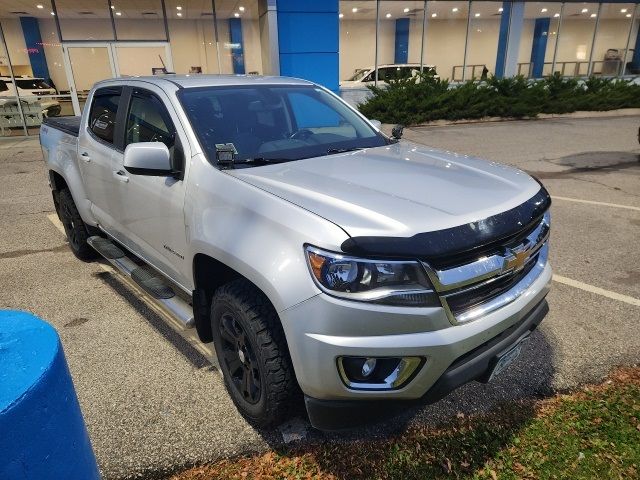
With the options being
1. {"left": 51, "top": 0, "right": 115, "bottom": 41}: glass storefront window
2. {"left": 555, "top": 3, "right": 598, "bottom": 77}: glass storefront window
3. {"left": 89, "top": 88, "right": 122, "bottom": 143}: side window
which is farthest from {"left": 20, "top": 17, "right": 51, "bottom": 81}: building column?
{"left": 555, "top": 3, "right": 598, "bottom": 77}: glass storefront window

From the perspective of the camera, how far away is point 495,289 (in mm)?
2109

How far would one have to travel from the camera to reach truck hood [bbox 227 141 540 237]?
76.7 inches

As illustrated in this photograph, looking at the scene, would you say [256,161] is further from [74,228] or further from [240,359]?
[74,228]

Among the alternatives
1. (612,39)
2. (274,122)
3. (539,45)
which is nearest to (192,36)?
(274,122)

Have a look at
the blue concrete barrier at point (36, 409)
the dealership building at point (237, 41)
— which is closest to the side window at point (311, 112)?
the blue concrete barrier at point (36, 409)

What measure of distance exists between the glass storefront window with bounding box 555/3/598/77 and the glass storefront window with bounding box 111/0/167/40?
16.6 m

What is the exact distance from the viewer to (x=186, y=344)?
329 centimetres

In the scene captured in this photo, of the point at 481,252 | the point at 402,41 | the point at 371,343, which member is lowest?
the point at 371,343

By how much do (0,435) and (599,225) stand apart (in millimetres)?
6065

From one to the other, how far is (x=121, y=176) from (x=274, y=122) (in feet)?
3.92

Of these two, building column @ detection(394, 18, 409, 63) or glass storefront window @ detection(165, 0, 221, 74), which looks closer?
glass storefront window @ detection(165, 0, 221, 74)

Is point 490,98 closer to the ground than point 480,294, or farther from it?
closer to the ground

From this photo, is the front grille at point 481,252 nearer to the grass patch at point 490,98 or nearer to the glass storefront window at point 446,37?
the grass patch at point 490,98

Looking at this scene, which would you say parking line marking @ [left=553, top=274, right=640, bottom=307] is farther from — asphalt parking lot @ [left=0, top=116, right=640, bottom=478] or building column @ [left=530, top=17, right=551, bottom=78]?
building column @ [left=530, top=17, right=551, bottom=78]
